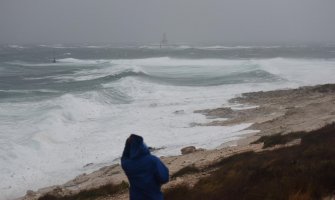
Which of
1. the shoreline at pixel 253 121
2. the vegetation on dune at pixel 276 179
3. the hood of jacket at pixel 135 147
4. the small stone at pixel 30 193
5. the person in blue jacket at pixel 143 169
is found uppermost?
the hood of jacket at pixel 135 147

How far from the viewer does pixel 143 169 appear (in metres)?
5.30

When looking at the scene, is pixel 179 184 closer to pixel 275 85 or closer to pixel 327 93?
pixel 327 93

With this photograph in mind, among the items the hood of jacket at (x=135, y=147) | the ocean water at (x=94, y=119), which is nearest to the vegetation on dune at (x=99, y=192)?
the ocean water at (x=94, y=119)

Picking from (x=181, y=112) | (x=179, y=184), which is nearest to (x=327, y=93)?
(x=181, y=112)

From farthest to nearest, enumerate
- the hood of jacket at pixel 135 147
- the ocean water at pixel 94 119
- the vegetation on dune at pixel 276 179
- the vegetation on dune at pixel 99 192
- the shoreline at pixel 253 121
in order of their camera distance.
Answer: the ocean water at pixel 94 119
the shoreline at pixel 253 121
the vegetation on dune at pixel 99 192
the vegetation on dune at pixel 276 179
the hood of jacket at pixel 135 147

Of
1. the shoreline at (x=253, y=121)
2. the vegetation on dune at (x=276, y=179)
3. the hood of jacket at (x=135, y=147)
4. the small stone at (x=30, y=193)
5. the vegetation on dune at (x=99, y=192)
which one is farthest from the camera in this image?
the small stone at (x=30, y=193)

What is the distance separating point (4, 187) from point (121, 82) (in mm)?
31690

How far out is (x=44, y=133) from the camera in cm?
2436

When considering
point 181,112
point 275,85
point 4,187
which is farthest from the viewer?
point 275,85

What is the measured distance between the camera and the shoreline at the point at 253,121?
46.9 feet

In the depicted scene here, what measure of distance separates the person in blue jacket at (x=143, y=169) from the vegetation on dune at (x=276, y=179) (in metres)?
2.58

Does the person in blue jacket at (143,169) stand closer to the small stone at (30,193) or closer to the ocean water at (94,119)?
the small stone at (30,193)

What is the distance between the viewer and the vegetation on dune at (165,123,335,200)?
7453 millimetres

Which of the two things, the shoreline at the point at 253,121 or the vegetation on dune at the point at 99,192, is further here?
the shoreline at the point at 253,121
